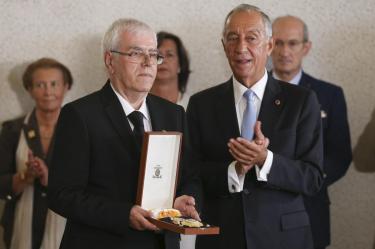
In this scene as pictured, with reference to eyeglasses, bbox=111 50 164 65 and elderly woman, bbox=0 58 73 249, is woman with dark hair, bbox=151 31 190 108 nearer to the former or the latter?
elderly woman, bbox=0 58 73 249

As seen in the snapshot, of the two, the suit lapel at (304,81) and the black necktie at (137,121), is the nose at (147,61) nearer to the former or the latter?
the black necktie at (137,121)

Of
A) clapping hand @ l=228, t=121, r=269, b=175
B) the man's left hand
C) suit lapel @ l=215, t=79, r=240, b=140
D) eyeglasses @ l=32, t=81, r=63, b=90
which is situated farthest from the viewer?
eyeglasses @ l=32, t=81, r=63, b=90

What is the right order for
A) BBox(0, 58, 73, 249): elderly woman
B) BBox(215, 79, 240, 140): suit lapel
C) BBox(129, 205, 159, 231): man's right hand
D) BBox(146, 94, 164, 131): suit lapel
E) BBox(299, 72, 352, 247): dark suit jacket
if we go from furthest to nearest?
BBox(0, 58, 73, 249): elderly woman
BBox(299, 72, 352, 247): dark suit jacket
BBox(215, 79, 240, 140): suit lapel
BBox(146, 94, 164, 131): suit lapel
BBox(129, 205, 159, 231): man's right hand

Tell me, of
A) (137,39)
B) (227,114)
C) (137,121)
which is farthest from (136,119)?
(227,114)

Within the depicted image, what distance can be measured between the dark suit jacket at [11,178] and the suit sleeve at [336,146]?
151 centimetres

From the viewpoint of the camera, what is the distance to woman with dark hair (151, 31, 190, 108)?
380cm

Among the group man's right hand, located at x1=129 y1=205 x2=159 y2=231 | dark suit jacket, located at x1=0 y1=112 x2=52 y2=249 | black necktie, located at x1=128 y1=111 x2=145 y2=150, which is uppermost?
black necktie, located at x1=128 y1=111 x2=145 y2=150

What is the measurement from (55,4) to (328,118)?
1.69 meters

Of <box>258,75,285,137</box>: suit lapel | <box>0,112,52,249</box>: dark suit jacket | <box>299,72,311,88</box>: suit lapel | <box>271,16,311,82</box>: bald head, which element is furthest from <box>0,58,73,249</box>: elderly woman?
<box>258,75,285,137</box>: suit lapel

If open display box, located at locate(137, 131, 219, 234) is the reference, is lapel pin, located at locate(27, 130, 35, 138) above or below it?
below

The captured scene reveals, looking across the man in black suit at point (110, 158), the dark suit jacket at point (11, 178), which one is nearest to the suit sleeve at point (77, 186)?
the man in black suit at point (110, 158)

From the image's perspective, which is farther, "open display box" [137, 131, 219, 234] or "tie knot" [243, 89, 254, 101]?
"tie knot" [243, 89, 254, 101]

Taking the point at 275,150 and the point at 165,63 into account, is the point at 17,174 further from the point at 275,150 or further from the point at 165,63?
the point at 275,150

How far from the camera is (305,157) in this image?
2.63 m
